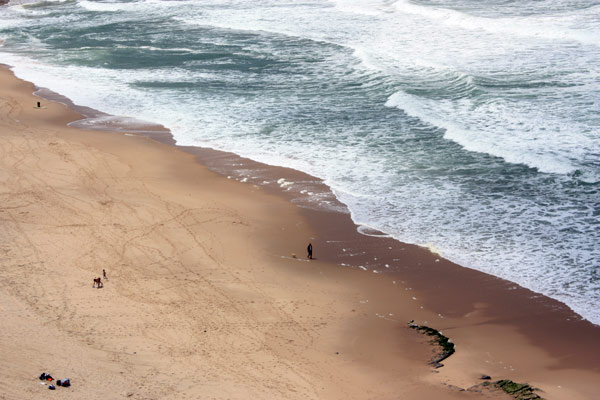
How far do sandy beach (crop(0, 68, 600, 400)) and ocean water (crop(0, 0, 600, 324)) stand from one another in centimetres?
140

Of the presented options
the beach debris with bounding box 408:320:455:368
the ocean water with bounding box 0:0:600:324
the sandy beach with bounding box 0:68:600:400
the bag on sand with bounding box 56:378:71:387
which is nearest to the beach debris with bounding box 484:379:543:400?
the sandy beach with bounding box 0:68:600:400

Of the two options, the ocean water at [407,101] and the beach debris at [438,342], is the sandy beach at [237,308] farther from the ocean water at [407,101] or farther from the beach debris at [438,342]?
the ocean water at [407,101]

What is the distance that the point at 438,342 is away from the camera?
1240 centimetres

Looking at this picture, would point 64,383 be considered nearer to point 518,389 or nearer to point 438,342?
point 438,342

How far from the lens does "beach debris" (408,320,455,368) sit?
38.7ft

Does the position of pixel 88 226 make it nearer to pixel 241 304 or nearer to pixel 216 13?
pixel 241 304

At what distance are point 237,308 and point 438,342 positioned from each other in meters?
3.67

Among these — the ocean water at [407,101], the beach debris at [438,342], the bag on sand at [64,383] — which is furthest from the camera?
the ocean water at [407,101]

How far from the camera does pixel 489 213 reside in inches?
698

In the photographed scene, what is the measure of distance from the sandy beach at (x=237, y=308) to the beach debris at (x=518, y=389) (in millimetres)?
188

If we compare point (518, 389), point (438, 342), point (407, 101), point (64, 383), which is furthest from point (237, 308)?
point (407, 101)

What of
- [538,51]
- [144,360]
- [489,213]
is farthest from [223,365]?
[538,51]

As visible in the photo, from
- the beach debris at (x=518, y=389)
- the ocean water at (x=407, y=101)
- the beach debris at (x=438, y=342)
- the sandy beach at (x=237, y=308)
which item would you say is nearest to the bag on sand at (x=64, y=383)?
the sandy beach at (x=237, y=308)

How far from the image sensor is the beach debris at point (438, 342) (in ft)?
38.7
